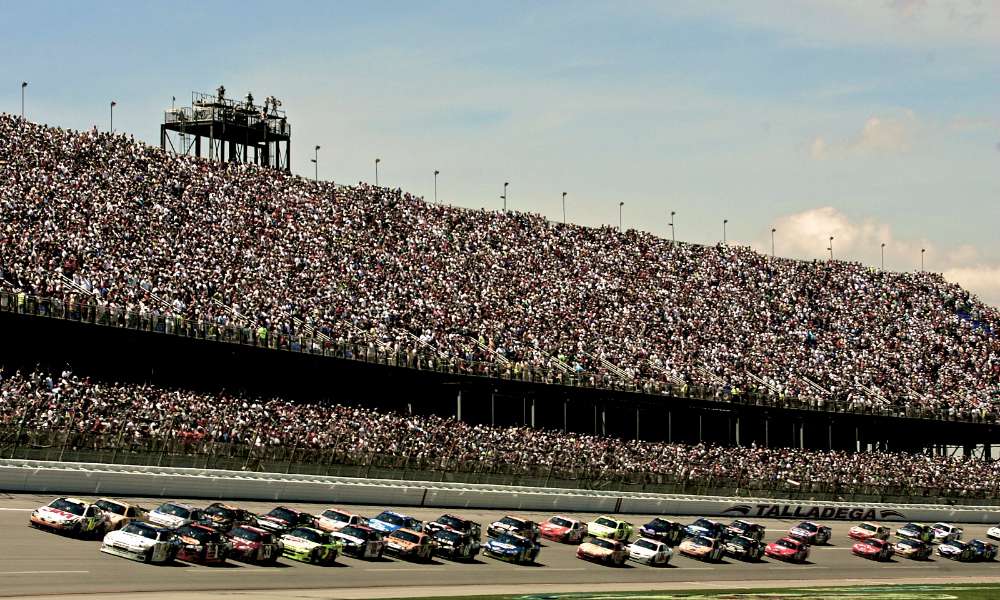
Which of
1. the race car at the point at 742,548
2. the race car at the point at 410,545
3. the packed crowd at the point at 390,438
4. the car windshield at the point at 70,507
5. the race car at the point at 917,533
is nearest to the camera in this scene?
the car windshield at the point at 70,507

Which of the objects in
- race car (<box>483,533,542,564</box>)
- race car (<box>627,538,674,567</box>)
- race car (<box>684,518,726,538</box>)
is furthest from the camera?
race car (<box>684,518,726,538</box>)

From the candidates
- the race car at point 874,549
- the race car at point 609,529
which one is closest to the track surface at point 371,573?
the race car at point 874,549

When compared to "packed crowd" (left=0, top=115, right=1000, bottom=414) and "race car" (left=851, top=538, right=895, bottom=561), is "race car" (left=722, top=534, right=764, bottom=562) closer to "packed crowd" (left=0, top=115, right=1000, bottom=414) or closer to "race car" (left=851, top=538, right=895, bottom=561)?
"race car" (left=851, top=538, right=895, bottom=561)

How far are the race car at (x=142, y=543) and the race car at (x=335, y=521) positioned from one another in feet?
25.6

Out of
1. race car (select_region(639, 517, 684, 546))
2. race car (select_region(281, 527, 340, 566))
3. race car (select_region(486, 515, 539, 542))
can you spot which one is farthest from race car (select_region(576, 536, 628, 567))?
race car (select_region(281, 527, 340, 566))

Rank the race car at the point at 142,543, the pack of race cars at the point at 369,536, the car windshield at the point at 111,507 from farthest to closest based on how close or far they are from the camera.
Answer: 1. the car windshield at the point at 111,507
2. the pack of race cars at the point at 369,536
3. the race car at the point at 142,543

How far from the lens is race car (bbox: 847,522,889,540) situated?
6862 centimetres

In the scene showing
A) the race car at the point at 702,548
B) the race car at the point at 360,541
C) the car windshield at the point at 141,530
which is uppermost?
the car windshield at the point at 141,530

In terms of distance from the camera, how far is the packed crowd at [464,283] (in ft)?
230

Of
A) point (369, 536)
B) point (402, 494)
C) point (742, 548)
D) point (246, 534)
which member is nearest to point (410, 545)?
point (369, 536)

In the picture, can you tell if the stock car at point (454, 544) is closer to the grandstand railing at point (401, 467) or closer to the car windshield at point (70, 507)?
the grandstand railing at point (401, 467)

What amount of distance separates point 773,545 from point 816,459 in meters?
25.2

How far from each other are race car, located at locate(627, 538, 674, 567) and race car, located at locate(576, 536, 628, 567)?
2.91ft

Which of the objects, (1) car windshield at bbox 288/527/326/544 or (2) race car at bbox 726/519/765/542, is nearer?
(1) car windshield at bbox 288/527/326/544
